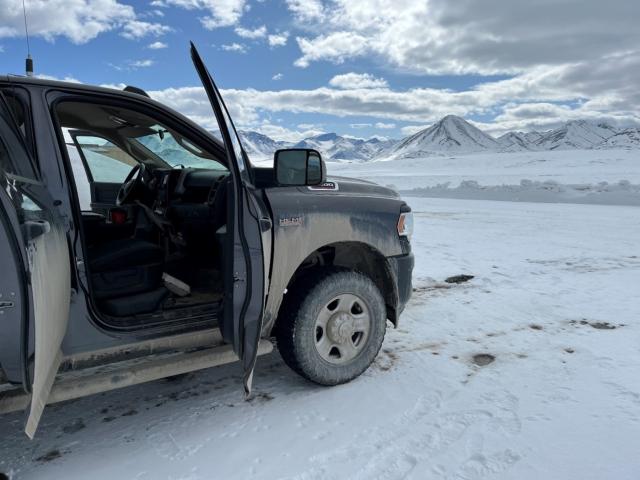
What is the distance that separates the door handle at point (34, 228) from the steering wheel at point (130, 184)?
7.98 ft

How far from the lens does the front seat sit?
110 inches

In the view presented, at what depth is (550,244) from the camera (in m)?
8.72

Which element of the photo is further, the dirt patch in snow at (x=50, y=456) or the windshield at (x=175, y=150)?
the windshield at (x=175, y=150)

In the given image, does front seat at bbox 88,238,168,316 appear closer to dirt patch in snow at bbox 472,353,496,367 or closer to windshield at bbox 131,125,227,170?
windshield at bbox 131,125,227,170

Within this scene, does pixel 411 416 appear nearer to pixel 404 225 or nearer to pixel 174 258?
pixel 404 225

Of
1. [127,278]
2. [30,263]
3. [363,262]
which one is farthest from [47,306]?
[363,262]

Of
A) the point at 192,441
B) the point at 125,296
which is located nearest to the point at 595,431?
the point at 192,441

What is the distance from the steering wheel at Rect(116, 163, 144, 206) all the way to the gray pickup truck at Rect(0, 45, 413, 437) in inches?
8.0

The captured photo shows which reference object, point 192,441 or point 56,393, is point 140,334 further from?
point 192,441

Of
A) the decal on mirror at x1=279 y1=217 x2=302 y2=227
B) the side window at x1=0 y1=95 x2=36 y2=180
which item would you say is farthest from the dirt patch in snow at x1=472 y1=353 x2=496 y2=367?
the side window at x1=0 y1=95 x2=36 y2=180

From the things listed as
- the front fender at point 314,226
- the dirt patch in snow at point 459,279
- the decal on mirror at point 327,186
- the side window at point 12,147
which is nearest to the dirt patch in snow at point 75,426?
the front fender at point 314,226

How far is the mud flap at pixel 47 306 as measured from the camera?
200cm

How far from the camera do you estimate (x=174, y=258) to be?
3.89m

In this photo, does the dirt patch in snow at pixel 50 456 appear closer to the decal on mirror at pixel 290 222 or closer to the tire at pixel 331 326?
the tire at pixel 331 326
